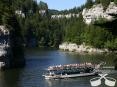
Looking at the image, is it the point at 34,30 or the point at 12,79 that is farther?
the point at 34,30

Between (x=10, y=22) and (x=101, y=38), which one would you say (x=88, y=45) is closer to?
(x=101, y=38)

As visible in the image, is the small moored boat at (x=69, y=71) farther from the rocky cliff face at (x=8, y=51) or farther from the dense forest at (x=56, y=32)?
the dense forest at (x=56, y=32)

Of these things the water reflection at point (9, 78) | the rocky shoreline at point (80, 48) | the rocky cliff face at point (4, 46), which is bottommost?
the rocky shoreline at point (80, 48)

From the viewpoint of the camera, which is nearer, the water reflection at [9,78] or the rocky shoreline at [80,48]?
the water reflection at [9,78]

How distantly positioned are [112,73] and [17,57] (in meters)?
27.5

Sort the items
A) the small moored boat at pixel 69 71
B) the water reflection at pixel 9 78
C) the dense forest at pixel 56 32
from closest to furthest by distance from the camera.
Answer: the water reflection at pixel 9 78
the small moored boat at pixel 69 71
the dense forest at pixel 56 32

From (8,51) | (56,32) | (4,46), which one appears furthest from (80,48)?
(4,46)

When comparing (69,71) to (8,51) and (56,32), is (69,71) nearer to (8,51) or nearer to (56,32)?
(8,51)

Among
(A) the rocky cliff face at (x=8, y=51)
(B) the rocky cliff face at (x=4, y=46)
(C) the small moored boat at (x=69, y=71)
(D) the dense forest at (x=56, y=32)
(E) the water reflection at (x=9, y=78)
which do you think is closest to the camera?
(E) the water reflection at (x=9, y=78)

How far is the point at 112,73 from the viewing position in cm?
5116

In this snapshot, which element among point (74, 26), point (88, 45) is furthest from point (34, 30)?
point (88, 45)

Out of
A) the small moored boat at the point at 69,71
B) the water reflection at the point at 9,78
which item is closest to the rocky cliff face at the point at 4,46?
the water reflection at the point at 9,78

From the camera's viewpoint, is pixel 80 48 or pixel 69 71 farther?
pixel 80 48

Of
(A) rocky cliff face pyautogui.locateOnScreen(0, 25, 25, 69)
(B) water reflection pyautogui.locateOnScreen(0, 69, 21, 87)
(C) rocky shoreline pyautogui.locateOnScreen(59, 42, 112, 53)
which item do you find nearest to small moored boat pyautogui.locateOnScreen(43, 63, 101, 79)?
(B) water reflection pyautogui.locateOnScreen(0, 69, 21, 87)
